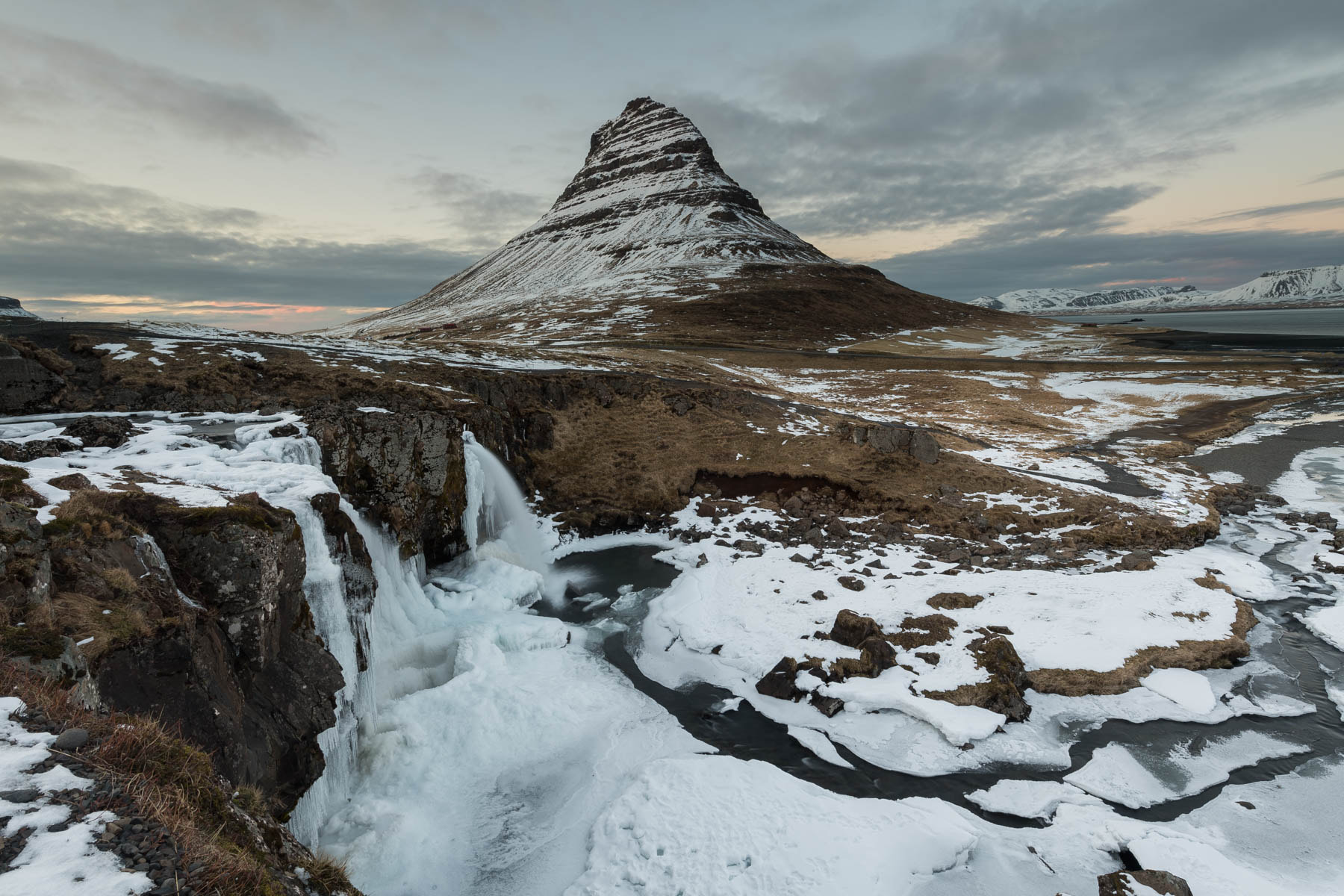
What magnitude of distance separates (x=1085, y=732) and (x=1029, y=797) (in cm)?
327

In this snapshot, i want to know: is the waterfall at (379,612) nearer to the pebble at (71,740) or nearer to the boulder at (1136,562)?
the pebble at (71,740)

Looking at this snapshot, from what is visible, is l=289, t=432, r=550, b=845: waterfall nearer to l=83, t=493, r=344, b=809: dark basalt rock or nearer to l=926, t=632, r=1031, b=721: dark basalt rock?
l=83, t=493, r=344, b=809: dark basalt rock

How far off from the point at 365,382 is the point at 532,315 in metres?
126

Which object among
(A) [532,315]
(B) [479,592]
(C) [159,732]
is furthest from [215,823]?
(A) [532,315]

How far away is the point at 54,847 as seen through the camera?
4.77 meters

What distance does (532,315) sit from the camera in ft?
497

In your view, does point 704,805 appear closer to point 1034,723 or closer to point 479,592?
point 1034,723

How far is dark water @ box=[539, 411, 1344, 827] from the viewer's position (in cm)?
1327

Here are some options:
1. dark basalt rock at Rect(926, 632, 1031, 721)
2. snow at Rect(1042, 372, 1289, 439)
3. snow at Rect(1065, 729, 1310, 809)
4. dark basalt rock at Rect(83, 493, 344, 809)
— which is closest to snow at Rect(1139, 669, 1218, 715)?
snow at Rect(1065, 729, 1310, 809)

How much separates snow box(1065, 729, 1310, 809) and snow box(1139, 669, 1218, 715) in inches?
37.8

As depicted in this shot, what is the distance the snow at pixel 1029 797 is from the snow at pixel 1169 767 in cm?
40

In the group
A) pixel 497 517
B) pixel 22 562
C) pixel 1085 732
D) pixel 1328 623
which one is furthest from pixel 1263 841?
pixel 497 517

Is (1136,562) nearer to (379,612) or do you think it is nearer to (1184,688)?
(1184,688)

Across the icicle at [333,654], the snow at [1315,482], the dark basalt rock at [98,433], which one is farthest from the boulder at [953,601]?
the dark basalt rock at [98,433]
